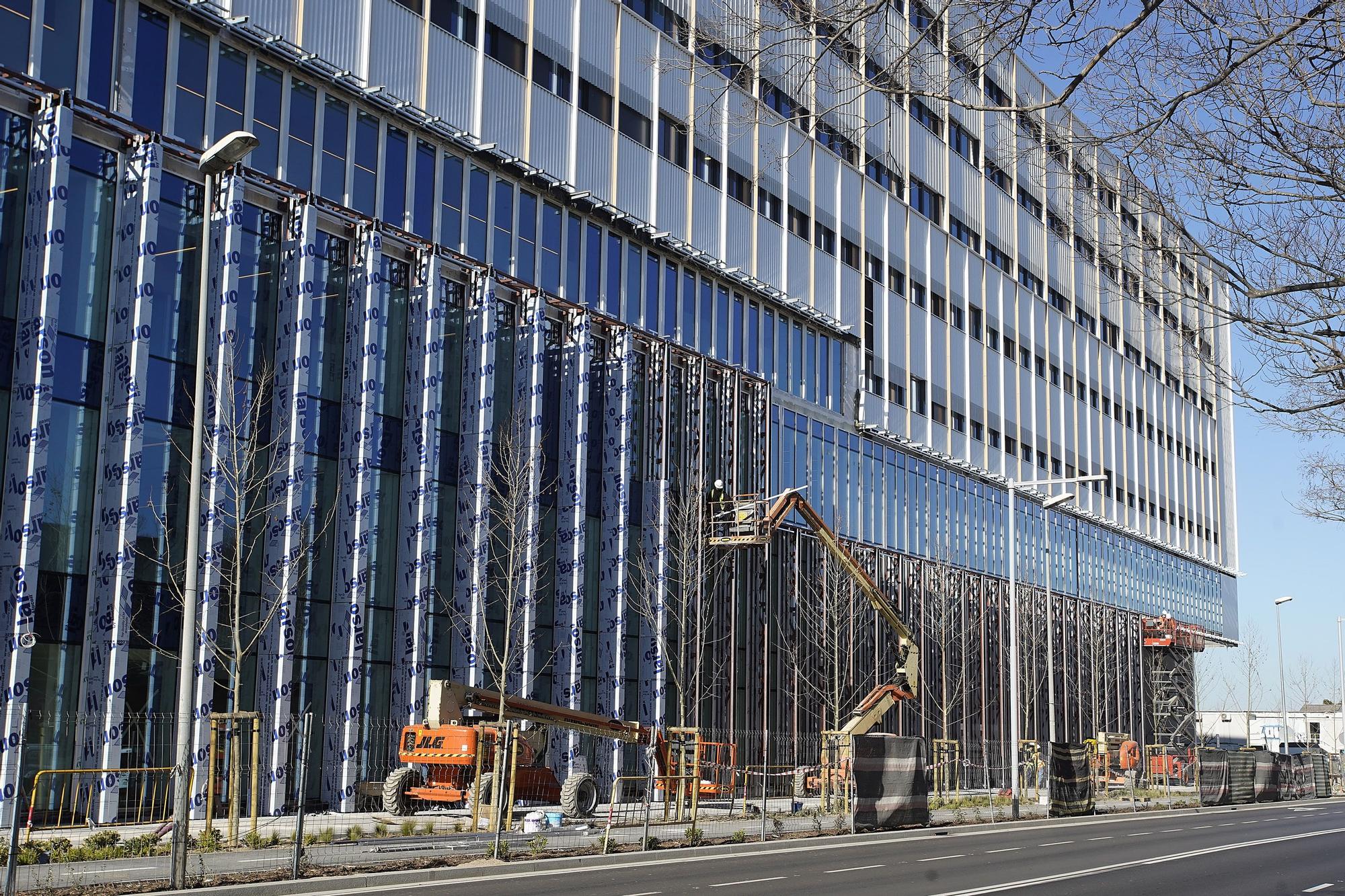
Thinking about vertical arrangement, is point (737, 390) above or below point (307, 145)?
below

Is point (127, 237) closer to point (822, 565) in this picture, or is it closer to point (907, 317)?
point (822, 565)

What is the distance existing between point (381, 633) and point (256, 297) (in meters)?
8.15

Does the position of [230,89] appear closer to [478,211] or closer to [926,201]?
[478,211]

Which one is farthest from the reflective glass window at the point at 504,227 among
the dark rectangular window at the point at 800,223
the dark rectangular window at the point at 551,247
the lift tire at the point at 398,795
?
the dark rectangular window at the point at 800,223

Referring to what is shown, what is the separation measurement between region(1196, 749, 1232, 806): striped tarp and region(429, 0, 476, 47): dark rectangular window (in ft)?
115

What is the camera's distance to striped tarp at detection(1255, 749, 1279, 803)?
176 ft

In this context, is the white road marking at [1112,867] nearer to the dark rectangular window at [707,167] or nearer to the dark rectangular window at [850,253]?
the dark rectangular window at [707,167]

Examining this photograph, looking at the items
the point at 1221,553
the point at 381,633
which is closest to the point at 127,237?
the point at 381,633

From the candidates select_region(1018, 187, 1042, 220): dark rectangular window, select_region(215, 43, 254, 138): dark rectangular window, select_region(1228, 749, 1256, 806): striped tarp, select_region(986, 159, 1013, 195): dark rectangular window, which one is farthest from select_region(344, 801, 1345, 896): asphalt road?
select_region(1018, 187, 1042, 220): dark rectangular window

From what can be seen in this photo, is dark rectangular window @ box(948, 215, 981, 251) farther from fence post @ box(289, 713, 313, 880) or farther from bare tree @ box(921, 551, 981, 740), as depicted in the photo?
fence post @ box(289, 713, 313, 880)

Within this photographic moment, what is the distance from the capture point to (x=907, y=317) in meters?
58.1

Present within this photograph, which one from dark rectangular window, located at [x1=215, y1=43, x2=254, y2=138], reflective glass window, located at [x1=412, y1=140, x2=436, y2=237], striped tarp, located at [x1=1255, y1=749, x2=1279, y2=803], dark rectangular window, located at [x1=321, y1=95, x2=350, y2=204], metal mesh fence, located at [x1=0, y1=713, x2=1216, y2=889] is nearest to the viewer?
metal mesh fence, located at [x1=0, y1=713, x2=1216, y2=889]

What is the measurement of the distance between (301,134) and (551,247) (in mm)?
8715

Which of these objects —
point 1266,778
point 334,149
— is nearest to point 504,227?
A: point 334,149
